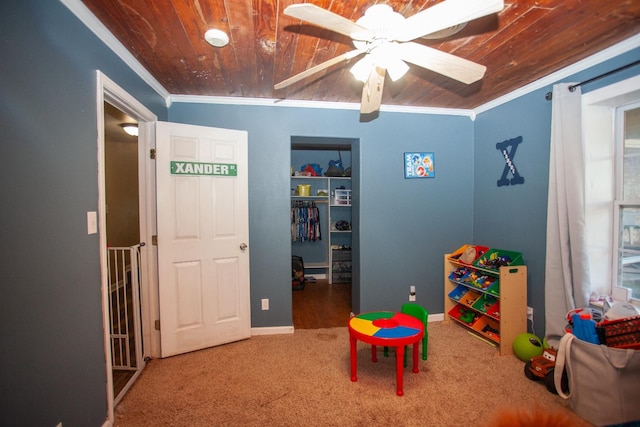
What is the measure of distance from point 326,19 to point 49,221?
1.56m

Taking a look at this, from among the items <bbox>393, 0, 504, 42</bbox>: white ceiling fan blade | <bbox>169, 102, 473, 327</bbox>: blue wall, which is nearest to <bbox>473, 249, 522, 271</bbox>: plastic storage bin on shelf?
<bbox>169, 102, 473, 327</bbox>: blue wall

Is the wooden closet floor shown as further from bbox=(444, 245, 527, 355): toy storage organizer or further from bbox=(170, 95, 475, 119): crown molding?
bbox=(170, 95, 475, 119): crown molding

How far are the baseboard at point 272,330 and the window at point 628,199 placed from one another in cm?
284

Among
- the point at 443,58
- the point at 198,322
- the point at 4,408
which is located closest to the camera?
the point at 4,408

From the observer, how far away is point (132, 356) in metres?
2.54

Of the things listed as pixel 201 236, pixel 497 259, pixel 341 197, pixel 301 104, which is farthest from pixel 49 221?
pixel 341 197

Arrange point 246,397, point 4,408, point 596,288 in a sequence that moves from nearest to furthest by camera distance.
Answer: point 4,408 → point 246,397 → point 596,288

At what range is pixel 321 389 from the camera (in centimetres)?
Answer: 208

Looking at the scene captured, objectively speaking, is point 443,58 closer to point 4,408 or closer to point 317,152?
point 4,408

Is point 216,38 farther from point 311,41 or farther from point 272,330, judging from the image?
point 272,330

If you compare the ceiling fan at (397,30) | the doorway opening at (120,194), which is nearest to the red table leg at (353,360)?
the ceiling fan at (397,30)

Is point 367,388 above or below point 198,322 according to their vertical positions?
below

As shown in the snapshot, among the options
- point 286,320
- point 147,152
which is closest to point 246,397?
point 286,320

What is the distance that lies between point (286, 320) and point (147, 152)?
2.09m
